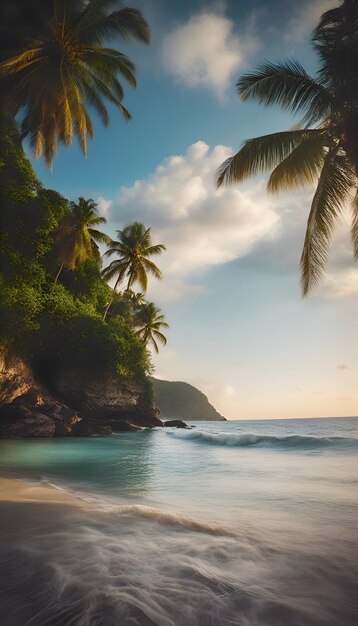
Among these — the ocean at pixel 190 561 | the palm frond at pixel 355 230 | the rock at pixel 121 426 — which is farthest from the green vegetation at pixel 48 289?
the palm frond at pixel 355 230

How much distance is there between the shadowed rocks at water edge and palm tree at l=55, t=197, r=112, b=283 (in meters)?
7.25

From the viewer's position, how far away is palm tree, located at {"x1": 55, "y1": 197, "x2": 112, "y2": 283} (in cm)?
2075

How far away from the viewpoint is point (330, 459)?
36.8ft

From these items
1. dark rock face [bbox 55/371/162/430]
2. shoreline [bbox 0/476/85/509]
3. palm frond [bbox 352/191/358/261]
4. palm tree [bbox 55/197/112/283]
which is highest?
palm tree [bbox 55/197/112/283]

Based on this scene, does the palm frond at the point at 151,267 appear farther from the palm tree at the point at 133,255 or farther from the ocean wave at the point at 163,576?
the ocean wave at the point at 163,576

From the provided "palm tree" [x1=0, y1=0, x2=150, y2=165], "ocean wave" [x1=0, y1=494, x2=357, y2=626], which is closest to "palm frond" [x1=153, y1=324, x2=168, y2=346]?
"palm tree" [x1=0, y1=0, x2=150, y2=165]

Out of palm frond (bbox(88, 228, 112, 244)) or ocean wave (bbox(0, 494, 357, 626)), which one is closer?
ocean wave (bbox(0, 494, 357, 626))

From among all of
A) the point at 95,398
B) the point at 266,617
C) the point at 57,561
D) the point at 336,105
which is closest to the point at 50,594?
the point at 57,561

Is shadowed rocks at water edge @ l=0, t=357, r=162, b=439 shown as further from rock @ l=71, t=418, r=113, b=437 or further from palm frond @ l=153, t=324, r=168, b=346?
palm frond @ l=153, t=324, r=168, b=346

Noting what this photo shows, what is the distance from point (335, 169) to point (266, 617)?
27.8 ft

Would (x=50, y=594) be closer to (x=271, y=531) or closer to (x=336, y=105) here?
(x=271, y=531)

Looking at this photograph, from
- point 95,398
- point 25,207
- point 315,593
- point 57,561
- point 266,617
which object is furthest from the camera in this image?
point 95,398

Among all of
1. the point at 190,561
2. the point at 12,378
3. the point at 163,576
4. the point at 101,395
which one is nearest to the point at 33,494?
the point at 190,561

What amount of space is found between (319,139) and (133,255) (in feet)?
74.7
